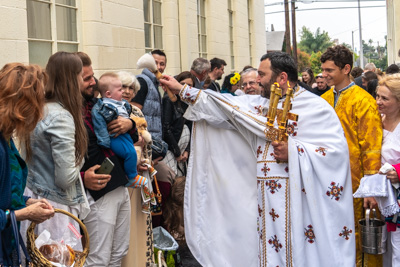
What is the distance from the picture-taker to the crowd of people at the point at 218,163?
3.49 meters

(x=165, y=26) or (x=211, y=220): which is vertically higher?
(x=165, y=26)

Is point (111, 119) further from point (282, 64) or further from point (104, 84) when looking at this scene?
point (282, 64)

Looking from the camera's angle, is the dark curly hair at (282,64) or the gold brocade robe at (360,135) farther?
the gold brocade robe at (360,135)

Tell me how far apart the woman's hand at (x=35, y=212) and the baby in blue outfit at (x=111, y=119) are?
118 centimetres

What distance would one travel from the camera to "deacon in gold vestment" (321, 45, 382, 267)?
4.74 meters

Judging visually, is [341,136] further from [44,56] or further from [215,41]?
[215,41]

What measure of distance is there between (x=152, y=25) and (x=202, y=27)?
3440 millimetres

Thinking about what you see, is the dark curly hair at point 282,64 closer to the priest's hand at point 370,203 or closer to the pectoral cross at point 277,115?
the pectoral cross at point 277,115

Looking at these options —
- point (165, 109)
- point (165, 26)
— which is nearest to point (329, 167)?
point (165, 109)

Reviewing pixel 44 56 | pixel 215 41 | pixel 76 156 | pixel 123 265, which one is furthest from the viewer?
pixel 215 41

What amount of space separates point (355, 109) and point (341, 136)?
69 cm

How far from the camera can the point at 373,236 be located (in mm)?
4473

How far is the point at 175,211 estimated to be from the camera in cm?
625

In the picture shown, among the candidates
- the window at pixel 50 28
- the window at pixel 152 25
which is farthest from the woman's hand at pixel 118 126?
the window at pixel 152 25
